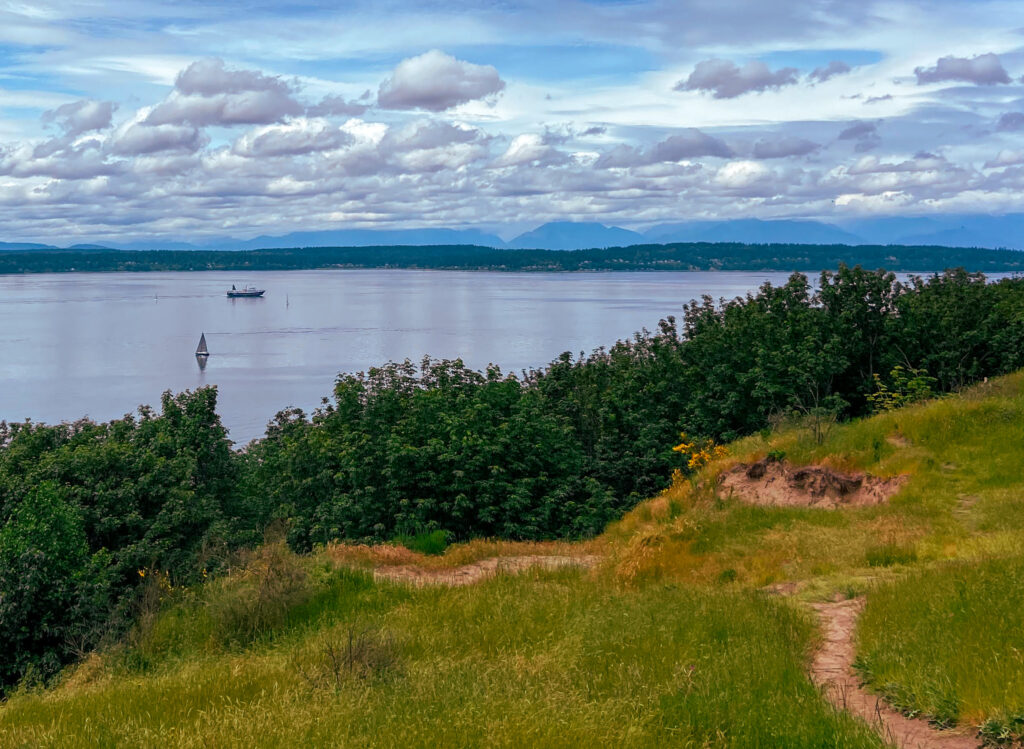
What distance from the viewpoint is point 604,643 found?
931 centimetres

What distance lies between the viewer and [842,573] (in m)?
12.1

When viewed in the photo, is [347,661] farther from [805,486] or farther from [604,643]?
[805,486]

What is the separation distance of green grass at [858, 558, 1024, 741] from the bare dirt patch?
6916 millimetres

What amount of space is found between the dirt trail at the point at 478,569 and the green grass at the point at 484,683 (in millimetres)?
1923

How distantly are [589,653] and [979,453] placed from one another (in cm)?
1155

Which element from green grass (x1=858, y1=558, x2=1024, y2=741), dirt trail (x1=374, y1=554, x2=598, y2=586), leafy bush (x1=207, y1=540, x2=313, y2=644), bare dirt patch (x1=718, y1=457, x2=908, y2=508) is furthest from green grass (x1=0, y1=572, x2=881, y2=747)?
bare dirt patch (x1=718, y1=457, x2=908, y2=508)

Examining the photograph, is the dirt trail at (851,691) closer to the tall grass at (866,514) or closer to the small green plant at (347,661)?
the tall grass at (866,514)

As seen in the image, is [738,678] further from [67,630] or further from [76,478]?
[76,478]

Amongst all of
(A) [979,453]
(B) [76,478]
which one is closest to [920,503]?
(A) [979,453]

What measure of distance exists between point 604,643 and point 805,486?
9930 millimetres

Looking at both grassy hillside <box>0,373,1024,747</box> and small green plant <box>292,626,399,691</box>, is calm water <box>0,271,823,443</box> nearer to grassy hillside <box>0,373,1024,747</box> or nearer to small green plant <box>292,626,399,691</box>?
grassy hillside <box>0,373,1024,747</box>

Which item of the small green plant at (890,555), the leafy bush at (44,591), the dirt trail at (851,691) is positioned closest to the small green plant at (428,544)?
the leafy bush at (44,591)

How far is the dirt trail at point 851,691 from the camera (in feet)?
22.4

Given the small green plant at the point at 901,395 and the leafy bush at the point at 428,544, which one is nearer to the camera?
the leafy bush at the point at 428,544
